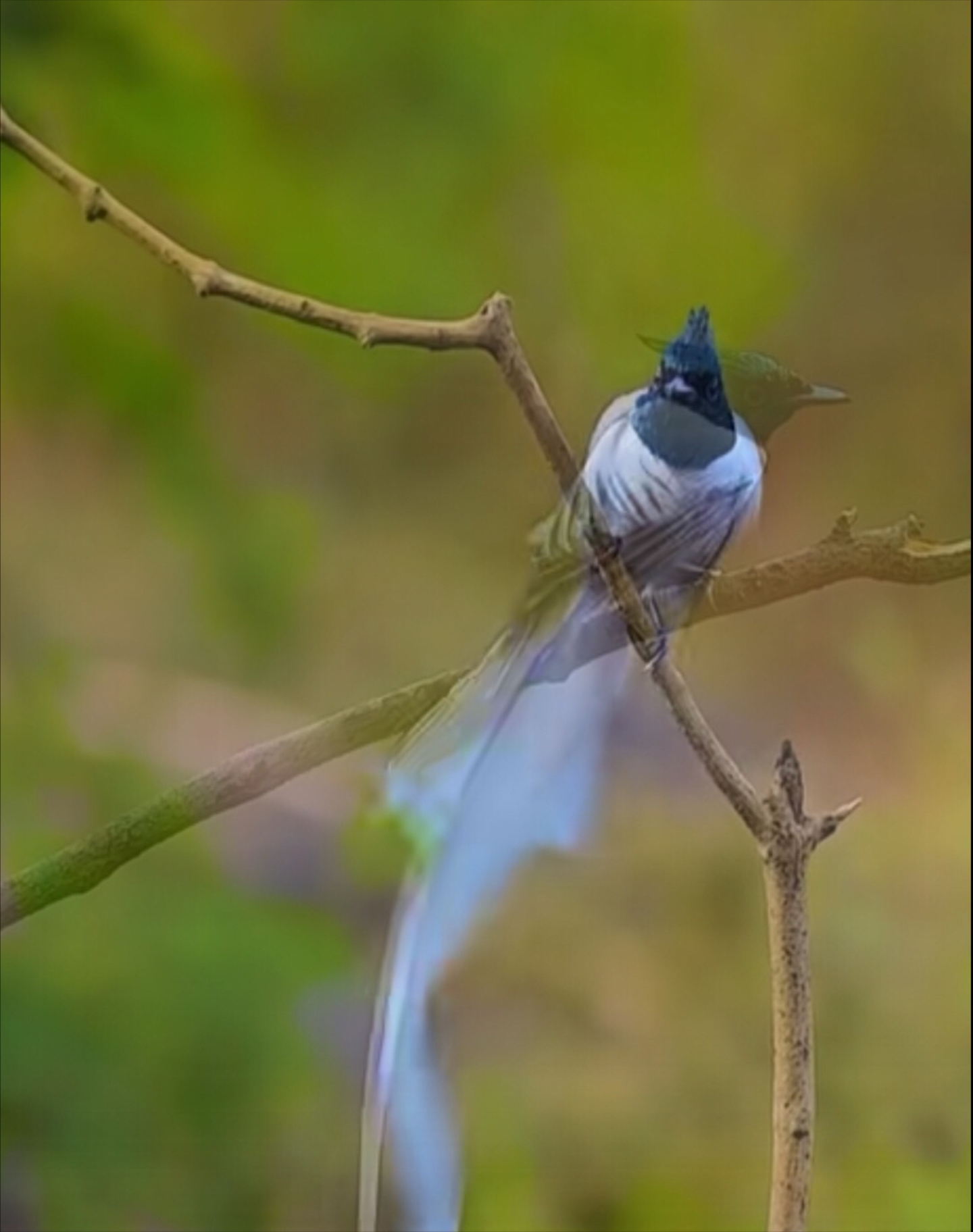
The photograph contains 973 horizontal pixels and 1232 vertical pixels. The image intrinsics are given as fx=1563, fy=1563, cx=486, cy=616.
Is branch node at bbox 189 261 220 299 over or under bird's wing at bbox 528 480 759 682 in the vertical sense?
over

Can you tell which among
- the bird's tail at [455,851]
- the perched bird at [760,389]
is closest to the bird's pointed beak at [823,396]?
the perched bird at [760,389]

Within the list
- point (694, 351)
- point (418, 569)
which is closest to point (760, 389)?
point (694, 351)

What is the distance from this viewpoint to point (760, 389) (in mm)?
469

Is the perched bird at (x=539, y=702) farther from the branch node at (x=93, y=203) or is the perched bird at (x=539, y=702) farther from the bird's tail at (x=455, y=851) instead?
the branch node at (x=93, y=203)

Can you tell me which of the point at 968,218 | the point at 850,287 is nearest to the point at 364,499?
the point at 850,287

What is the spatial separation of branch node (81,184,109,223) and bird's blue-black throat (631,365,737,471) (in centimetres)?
16

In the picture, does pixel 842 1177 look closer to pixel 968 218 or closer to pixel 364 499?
pixel 364 499

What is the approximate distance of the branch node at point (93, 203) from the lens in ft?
1.41

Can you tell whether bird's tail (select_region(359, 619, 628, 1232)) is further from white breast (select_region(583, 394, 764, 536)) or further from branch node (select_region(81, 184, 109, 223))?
branch node (select_region(81, 184, 109, 223))

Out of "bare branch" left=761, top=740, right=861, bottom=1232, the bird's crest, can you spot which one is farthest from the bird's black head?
"bare branch" left=761, top=740, right=861, bottom=1232

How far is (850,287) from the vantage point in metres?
0.76

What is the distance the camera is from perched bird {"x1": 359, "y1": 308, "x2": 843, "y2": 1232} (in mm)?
422

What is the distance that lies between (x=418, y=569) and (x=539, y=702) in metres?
0.28

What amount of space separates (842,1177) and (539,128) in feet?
1.60
